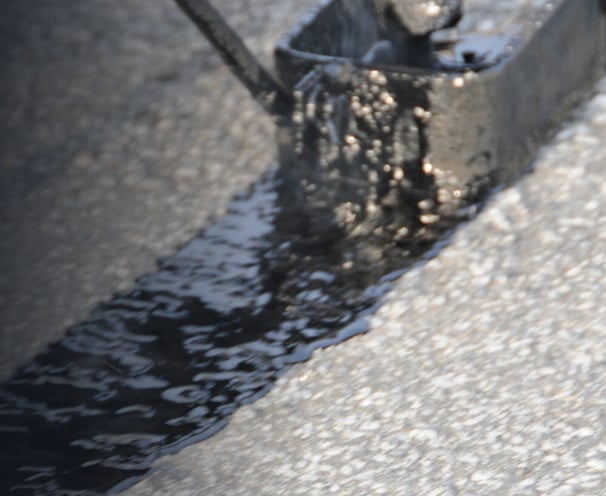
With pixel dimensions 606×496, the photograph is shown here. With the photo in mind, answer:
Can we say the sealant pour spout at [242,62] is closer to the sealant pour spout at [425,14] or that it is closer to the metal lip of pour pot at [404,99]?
the metal lip of pour pot at [404,99]

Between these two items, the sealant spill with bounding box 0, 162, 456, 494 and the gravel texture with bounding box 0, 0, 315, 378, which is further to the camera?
the gravel texture with bounding box 0, 0, 315, 378

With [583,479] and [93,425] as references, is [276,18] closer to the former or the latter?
[93,425]

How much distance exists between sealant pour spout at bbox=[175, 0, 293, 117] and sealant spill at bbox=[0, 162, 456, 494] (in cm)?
15

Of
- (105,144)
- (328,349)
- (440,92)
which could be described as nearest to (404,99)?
(440,92)

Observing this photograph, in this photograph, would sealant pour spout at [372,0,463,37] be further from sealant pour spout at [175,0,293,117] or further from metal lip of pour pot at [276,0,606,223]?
sealant pour spout at [175,0,293,117]

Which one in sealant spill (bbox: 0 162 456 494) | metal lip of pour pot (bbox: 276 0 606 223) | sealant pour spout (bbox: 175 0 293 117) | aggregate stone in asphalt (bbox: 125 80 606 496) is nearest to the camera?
aggregate stone in asphalt (bbox: 125 80 606 496)

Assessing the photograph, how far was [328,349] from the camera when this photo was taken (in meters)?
1.53

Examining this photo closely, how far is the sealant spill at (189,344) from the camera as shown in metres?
1.38

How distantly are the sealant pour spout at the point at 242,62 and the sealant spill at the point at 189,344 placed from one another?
15 centimetres

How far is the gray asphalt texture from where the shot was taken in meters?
1.30

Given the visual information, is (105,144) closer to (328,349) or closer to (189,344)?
(189,344)

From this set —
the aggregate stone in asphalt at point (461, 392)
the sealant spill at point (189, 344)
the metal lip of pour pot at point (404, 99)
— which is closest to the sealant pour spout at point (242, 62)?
the metal lip of pour pot at point (404, 99)

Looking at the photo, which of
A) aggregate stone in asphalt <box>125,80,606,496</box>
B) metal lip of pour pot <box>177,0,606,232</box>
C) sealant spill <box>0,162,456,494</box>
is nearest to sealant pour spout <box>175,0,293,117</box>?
metal lip of pour pot <box>177,0,606,232</box>

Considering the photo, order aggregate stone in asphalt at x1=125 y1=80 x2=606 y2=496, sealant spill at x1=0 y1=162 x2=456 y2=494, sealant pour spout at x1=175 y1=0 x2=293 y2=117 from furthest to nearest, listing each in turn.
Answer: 1. sealant pour spout at x1=175 y1=0 x2=293 y2=117
2. sealant spill at x1=0 y1=162 x2=456 y2=494
3. aggregate stone in asphalt at x1=125 y1=80 x2=606 y2=496
